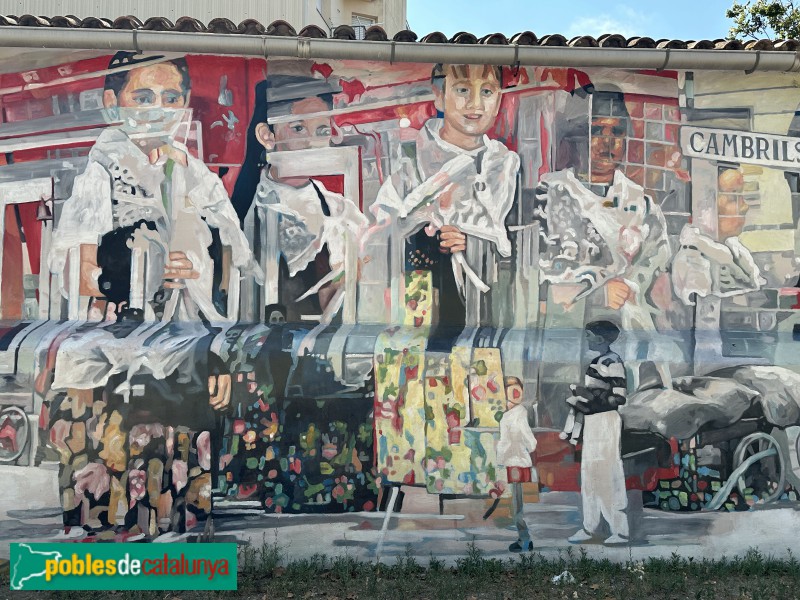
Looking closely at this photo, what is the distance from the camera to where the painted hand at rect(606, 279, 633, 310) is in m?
5.45

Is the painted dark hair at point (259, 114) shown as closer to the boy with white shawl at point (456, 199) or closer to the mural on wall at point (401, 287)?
the mural on wall at point (401, 287)

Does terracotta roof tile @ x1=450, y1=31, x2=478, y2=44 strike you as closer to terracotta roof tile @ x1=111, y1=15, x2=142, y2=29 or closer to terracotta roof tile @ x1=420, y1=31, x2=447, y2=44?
terracotta roof tile @ x1=420, y1=31, x2=447, y2=44

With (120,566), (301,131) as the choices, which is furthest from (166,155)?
(120,566)

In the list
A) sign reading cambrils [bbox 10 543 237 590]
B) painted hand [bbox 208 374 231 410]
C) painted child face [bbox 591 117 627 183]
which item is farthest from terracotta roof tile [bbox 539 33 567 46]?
sign reading cambrils [bbox 10 543 237 590]

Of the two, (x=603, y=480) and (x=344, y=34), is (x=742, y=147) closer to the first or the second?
(x=603, y=480)

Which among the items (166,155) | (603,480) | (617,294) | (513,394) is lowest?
(603,480)

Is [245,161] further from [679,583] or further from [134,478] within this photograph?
[679,583]

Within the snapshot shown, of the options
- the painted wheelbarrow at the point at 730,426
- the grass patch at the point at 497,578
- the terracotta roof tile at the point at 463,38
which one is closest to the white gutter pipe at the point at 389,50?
→ the terracotta roof tile at the point at 463,38

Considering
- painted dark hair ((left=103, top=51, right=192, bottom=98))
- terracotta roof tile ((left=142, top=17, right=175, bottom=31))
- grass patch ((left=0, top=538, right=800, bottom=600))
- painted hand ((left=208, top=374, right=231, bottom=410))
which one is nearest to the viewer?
grass patch ((left=0, top=538, right=800, bottom=600))

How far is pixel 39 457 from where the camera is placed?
530 centimetres

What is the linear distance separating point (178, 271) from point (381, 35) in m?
2.46

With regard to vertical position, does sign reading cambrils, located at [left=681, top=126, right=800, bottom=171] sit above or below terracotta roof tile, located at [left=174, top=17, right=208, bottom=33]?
below

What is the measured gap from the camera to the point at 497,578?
511cm

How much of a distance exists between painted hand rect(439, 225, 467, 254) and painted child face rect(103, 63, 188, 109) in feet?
7.75
